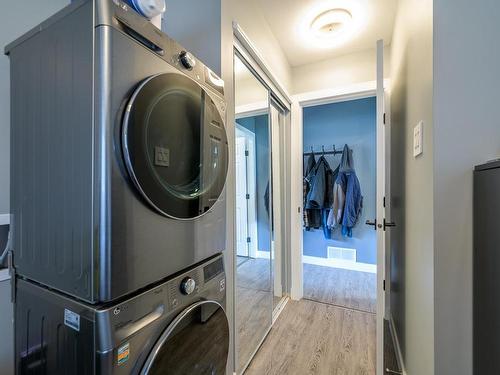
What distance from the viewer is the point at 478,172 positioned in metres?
0.76

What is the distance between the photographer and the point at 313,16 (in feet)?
5.89

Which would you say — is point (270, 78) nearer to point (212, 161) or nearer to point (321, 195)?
point (212, 161)

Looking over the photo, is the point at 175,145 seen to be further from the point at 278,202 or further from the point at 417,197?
the point at 278,202

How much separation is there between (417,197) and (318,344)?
51.8 inches

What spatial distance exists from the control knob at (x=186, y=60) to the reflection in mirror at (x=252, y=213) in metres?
0.81

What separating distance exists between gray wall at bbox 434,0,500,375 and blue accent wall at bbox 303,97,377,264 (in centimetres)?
252

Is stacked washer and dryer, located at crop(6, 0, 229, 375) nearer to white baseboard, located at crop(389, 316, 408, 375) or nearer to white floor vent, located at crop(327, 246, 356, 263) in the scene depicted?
white baseboard, located at crop(389, 316, 408, 375)

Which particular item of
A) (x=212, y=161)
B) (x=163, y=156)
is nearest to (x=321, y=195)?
(x=212, y=161)

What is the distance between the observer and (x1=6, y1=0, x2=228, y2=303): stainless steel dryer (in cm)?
52

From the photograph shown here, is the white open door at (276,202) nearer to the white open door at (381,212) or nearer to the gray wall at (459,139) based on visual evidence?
the white open door at (381,212)

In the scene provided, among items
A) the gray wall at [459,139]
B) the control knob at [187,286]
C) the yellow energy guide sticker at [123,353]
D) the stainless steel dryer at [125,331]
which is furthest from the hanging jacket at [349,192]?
the yellow energy guide sticker at [123,353]

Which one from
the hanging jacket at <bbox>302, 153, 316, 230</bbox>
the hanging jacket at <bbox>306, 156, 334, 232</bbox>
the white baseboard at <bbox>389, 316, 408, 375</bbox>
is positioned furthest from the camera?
the hanging jacket at <bbox>302, 153, 316, 230</bbox>

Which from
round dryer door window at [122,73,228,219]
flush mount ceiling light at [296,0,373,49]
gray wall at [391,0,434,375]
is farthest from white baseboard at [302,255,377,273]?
round dryer door window at [122,73,228,219]

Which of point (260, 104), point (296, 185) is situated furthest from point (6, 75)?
point (296, 185)
